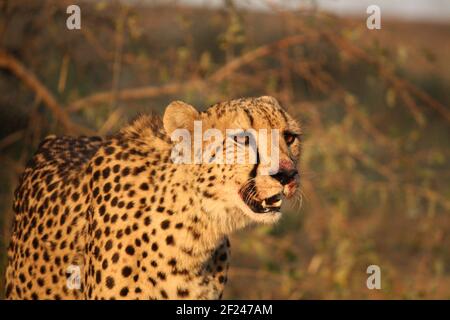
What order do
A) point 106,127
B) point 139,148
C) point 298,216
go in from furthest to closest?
1. point 298,216
2. point 106,127
3. point 139,148

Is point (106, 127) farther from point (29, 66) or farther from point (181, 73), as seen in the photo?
point (29, 66)

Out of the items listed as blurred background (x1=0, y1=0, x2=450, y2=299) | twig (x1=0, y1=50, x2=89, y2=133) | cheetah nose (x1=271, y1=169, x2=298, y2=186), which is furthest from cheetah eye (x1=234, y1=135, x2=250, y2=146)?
twig (x1=0, y1=50, x2=89, y2=133)

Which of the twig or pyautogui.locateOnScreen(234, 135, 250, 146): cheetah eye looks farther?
the twig

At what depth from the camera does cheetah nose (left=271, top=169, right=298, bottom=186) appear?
3.02 metres

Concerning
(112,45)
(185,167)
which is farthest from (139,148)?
(112,45)

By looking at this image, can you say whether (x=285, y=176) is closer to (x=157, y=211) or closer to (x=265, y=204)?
(x=265, y=204)

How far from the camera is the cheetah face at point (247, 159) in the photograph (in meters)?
3.06

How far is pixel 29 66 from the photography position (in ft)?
20.0

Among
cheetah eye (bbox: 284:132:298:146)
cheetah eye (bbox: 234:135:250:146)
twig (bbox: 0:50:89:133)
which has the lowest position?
cheetah eye (bbox: 234:135:250:146)

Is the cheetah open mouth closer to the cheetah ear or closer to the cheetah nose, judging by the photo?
the cheetah nose

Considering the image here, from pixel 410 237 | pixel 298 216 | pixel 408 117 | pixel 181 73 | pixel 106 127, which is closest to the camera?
pixel 106 127

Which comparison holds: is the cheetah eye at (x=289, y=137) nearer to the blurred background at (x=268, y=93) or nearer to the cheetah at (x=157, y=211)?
the cheetah at (x=157, y=211)

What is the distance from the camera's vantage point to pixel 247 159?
3100 mm
